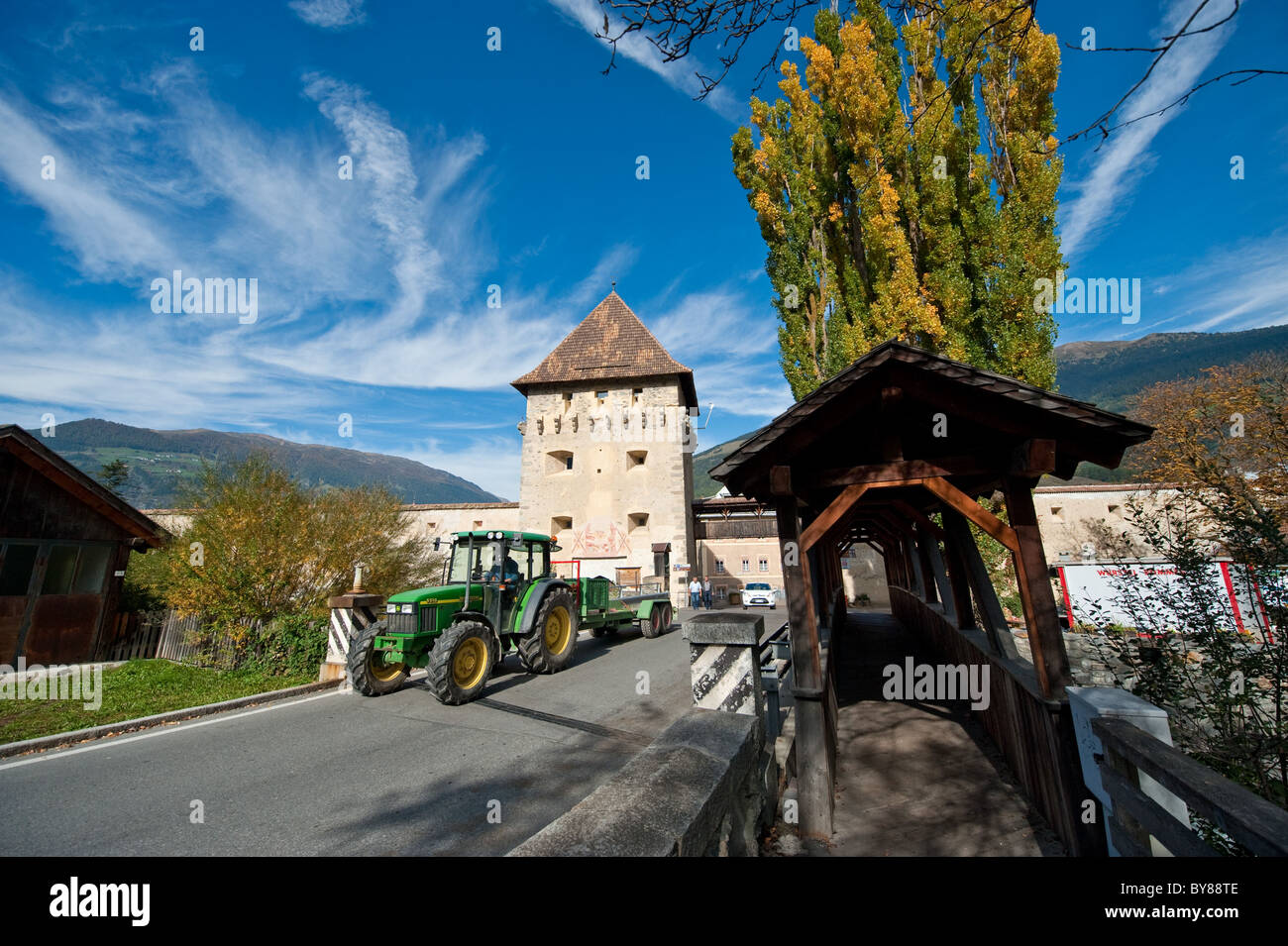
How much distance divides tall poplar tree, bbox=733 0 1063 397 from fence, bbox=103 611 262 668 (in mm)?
14443

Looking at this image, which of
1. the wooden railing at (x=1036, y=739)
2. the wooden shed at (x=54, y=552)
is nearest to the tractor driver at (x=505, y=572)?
the wooden railing at (x=1036, y=739)

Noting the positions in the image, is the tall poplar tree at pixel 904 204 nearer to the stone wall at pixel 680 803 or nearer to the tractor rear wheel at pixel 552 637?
the tractor rear wheel at pixel 552 637

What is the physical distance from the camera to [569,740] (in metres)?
5.66

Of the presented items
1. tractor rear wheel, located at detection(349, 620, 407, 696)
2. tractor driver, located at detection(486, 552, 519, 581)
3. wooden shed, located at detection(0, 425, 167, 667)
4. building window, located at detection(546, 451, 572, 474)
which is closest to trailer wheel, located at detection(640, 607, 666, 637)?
tractor driver, located at detection(486, 552, 519, 581)

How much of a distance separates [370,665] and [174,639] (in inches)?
213

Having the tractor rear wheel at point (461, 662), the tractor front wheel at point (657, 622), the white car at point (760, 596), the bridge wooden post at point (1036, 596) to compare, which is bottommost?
the white car at point (760, 596)

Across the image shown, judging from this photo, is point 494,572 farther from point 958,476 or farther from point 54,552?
point 54,552

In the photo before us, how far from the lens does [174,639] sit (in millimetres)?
9875

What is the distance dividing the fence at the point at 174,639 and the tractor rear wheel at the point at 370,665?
2932 mm

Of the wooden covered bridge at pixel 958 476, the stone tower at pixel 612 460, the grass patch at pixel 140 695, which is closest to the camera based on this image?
the wooden covered bridge at pixel 958 476

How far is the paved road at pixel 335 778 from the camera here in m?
3.54

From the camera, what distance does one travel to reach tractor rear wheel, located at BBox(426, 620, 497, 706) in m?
6.87

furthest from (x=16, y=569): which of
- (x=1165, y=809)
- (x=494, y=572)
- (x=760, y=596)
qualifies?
(x=760, y=596)
